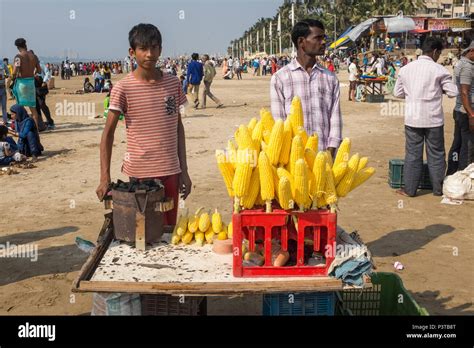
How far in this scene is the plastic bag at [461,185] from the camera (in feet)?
25.6

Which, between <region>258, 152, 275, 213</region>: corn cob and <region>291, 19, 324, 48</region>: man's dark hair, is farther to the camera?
<region>291, 19, 324, 48</region>: man's dark hair

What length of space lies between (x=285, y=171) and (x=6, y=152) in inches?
346

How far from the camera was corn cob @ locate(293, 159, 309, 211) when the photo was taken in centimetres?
310

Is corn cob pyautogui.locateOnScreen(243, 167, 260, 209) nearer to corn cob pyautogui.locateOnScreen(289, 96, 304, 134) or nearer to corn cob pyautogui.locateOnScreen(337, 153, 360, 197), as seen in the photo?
corn cob pyautogui.locateOnScreen(289, 96, 304, 134)

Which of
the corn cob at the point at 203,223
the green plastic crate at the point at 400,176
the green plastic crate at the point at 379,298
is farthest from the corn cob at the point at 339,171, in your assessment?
the green plastic crate at the point at 400,176

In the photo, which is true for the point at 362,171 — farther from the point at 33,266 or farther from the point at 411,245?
the point at 33,266

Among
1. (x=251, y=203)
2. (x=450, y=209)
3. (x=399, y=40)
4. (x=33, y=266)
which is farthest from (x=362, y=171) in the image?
(x=399, y=40)

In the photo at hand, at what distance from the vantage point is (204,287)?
10.0ft

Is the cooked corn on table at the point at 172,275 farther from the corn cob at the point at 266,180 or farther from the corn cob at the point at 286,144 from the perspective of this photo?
the corn cob at the point at 286,144

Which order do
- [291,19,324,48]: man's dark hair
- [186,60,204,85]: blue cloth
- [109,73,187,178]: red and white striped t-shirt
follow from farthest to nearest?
[186,60,204,85]: blue cloth → [291,19,324,48]: man's dark hair → [109,73,187,178]: red and white striped t-shirt

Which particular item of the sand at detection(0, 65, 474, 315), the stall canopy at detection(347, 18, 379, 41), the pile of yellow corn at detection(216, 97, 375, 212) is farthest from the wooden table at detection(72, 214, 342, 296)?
the stall canopy at detection(347, 18, 379, 41)

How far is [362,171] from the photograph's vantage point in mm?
3588

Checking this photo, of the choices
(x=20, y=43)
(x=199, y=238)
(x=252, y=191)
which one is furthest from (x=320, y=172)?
(x=20, y=43)

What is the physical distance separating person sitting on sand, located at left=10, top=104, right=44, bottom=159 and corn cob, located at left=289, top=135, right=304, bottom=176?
9.15 meters
